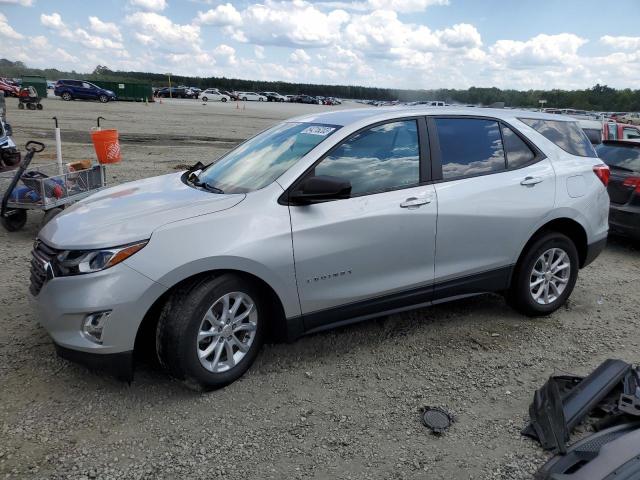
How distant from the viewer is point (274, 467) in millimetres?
2855

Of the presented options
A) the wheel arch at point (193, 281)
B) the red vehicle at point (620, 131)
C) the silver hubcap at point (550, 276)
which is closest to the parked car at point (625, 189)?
the silver hubcap at point (550, 276)

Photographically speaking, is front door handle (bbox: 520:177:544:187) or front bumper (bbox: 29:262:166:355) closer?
front bumper (bbox: 29:262:166:355)

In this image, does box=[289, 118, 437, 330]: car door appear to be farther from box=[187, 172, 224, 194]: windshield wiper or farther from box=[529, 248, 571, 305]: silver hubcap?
box=[529, 248, 571, 305]: silver hubcap

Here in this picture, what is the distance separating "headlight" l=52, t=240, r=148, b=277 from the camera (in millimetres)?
3107

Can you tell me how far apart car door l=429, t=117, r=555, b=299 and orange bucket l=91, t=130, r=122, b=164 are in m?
5.28

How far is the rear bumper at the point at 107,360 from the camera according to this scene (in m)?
3.15

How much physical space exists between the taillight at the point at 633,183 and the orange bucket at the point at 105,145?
7.08 meters

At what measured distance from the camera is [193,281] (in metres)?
3.29

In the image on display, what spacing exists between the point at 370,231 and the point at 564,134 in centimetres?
238

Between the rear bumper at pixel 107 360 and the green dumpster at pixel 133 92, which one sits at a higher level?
the green dumpster at pixel 133 92

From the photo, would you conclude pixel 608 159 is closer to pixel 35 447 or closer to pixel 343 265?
pixel 343 265

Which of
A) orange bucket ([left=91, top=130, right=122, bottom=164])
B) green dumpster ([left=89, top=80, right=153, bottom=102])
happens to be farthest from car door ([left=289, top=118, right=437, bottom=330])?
green dumpster ([left=89, top=80, right=153, bottom=102])

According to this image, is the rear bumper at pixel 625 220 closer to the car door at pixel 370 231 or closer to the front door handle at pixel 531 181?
the front door handle at pixel 531 181

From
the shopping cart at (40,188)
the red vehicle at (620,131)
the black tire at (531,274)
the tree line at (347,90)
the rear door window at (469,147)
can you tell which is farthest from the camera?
the tree line at (347,90)
